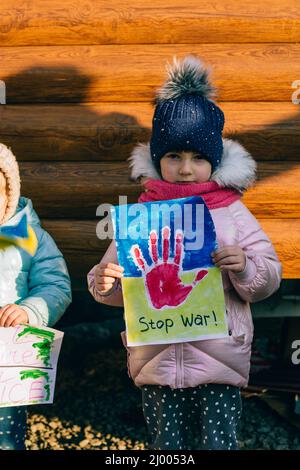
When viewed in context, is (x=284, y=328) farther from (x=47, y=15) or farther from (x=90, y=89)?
(x=47, y=15)

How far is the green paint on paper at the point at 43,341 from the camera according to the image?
3.13m

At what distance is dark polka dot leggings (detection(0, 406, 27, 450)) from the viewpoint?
319 cm

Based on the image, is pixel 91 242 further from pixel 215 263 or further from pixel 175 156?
pixel 215 263

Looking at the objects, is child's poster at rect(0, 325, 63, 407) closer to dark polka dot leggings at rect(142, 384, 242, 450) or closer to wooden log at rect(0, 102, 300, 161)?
dark polka dot leggings at rect(142, 384, 242, 450)

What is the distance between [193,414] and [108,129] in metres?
1.71

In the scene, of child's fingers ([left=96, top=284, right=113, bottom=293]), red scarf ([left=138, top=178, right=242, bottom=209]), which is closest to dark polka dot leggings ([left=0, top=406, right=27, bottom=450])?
child's fingers ([left=96, top=284, right=113, bottom=293])

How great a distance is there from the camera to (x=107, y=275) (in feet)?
9.93

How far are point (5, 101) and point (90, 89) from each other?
497 millimetres

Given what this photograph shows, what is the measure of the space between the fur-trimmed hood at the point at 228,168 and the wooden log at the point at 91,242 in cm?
94

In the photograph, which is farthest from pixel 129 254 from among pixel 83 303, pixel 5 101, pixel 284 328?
pixel 83 303

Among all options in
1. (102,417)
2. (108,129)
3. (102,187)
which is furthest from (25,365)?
(102,417)

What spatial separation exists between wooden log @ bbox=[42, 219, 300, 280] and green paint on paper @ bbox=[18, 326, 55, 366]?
3.56 feet

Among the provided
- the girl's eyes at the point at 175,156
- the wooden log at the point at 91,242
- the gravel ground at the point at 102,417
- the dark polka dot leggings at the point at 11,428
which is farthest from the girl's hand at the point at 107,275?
the gravel ground at the point at 102,417

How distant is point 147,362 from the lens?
3.12m
